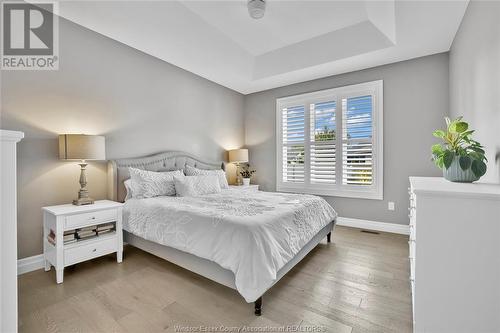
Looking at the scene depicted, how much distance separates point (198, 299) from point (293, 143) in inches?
133

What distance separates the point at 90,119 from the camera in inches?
114

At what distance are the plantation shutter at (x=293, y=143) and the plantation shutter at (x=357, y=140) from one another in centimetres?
79

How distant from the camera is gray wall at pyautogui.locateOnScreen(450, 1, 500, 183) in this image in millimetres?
1665

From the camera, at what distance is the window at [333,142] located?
3812 mm

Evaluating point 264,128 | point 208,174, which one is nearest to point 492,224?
point 208,174

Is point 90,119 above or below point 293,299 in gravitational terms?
above

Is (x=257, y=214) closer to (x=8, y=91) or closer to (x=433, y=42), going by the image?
(x=8, y=91)

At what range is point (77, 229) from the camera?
239 centimetres

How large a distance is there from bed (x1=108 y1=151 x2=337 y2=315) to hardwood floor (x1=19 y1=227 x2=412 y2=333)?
0.17 metres

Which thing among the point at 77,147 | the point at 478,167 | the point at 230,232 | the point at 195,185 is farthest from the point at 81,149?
the point at 478,167

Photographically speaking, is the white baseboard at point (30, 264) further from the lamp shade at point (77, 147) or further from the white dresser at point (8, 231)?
the white dresser at point (8, 231)

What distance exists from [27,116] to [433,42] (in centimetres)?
486

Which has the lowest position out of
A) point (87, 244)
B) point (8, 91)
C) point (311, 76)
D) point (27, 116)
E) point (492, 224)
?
point (87, 244)

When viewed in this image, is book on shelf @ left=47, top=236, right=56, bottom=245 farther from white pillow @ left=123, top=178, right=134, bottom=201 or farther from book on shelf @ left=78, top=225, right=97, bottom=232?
white pillow @ left=123, top=178, right=134, bottom=201
